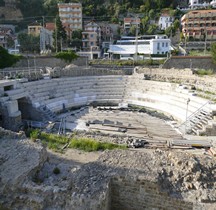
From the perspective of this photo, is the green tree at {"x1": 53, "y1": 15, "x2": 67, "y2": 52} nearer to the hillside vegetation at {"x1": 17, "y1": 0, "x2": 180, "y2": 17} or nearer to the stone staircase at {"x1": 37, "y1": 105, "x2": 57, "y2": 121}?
the hillside vegetation at {"x1": 17, "y1": 0, "x2": 180, "y2": 17}

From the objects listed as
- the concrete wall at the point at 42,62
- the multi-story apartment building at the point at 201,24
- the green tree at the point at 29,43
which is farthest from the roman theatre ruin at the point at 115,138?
the multi-story apartment building at the point at 201,24

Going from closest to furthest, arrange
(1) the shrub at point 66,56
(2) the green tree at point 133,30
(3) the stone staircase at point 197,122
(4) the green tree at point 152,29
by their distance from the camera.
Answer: (3) the stone staircase at point 197,122 → (1) the shrub at point 66,56 → (4) the green tree at point 152,29 → (2) the green tree at point 133,30

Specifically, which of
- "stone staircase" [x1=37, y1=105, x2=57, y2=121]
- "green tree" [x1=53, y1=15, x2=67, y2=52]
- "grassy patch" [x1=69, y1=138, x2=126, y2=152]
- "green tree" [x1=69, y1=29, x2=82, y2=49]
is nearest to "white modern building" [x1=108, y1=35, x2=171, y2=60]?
"green tree" [x1=69, y1=29, x2=82, y2=49]

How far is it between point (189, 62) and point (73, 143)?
23761 mm

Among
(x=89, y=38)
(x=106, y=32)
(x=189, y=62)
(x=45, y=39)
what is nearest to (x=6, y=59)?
(x=45, y=39)

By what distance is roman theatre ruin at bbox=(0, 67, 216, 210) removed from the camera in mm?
7570

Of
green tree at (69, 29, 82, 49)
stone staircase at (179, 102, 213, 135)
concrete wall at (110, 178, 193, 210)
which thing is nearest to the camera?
concrete wall at (110, 178, 193, 210)

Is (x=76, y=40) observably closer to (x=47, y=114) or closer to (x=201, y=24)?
(x=201, y=24)

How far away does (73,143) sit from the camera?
13883 mm

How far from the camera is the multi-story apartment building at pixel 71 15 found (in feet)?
194

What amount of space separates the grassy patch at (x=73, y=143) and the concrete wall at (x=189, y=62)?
2140cm

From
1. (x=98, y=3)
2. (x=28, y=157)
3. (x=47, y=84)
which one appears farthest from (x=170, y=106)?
(x=98, y=3)

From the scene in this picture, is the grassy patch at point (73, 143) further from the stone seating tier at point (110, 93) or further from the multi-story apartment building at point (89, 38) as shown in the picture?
the multi-story apartment building at point (89, 38)

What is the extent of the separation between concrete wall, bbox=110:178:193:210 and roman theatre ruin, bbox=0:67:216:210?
0.10 ft
